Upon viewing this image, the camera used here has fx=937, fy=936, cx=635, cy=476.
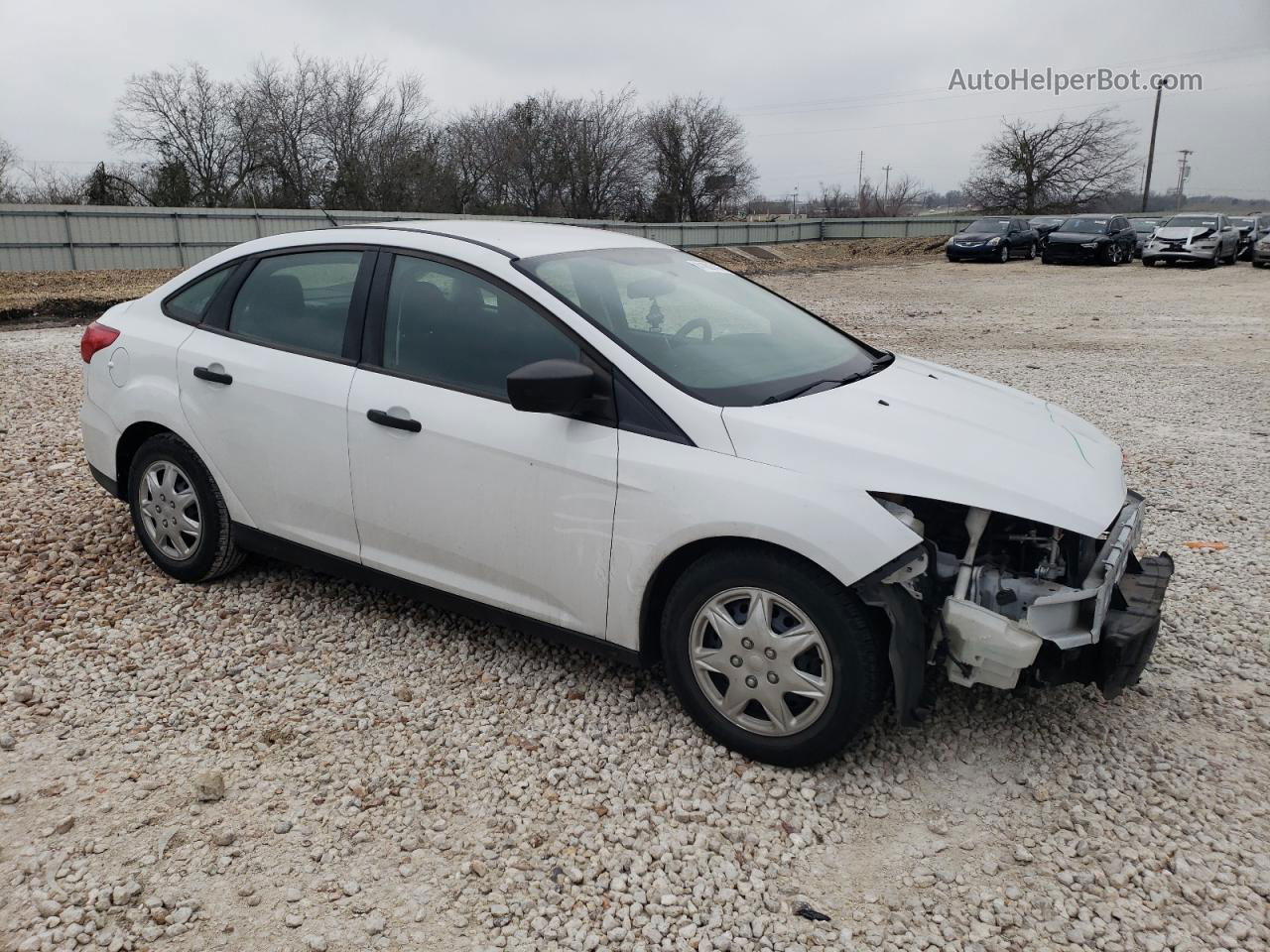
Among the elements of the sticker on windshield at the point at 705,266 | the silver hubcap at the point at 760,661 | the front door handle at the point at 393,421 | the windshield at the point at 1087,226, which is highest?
the windshield at the point at 1087,226

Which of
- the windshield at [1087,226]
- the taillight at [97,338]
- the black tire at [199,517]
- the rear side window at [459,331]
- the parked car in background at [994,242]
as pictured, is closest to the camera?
the rear side window at [459,331]

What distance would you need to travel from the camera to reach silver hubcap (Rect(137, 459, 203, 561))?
4.28 m

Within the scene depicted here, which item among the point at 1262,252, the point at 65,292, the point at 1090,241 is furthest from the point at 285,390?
the point at 1262,252

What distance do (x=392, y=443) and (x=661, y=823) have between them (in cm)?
168

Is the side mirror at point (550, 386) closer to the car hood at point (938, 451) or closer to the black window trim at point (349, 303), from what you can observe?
the car hood at point (938, 451)

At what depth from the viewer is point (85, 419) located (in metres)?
4.55

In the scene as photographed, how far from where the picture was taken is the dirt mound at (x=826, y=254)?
111 ft

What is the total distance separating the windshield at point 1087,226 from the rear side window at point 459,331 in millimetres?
32203

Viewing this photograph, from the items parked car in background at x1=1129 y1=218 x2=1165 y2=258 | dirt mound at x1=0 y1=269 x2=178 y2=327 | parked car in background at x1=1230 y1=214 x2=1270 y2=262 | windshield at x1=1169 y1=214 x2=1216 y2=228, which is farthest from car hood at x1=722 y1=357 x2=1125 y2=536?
parked car in background at x1=1129 y1=218 x2=1165 y2=258

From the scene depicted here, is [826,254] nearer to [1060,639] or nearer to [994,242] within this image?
[994,242]

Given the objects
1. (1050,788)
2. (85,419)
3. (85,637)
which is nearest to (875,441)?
(1050,788)

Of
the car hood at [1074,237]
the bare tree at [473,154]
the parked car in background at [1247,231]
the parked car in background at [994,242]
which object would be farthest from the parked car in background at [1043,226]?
the bare tree at [473,154]

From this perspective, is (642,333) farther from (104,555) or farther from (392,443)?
(104,555)

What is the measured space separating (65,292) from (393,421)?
1922 cm
